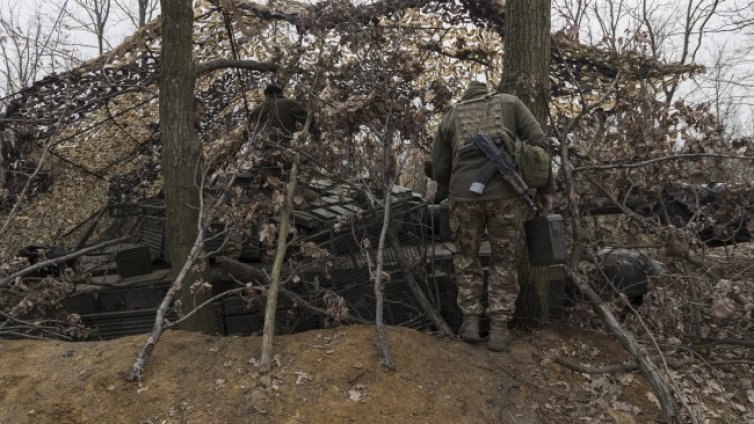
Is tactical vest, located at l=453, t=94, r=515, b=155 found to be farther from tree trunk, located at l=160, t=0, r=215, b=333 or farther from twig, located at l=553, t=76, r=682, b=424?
tree trunk, located at l=160, t=0, r=215, b=333

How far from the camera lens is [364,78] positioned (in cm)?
507

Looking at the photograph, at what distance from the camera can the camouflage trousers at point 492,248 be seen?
3.94 metres

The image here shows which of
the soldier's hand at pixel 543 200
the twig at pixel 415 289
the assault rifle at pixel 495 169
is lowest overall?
the twig at pixel 415 289

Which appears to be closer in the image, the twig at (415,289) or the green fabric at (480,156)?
the green fabric at (480,156)

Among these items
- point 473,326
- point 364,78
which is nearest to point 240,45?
point 364,78

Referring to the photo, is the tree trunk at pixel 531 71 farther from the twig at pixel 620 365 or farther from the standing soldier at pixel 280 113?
the standing soldier at pixel 280 113

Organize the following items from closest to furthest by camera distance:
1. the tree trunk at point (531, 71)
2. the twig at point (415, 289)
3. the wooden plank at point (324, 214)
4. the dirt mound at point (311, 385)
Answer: the dirt mound at point (311, 385), the twig at point (415, 289), the tree trunk at point (531, 71), the wooden plank at point (324, 214)

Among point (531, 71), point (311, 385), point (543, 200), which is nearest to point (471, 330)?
point (543, 200)

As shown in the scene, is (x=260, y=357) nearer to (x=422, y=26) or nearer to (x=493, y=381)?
(x=493, y=381)

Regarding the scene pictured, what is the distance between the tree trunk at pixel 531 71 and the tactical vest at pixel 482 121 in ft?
2.25

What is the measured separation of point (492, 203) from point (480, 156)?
0.38 m

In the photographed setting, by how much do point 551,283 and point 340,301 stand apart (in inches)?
88.4

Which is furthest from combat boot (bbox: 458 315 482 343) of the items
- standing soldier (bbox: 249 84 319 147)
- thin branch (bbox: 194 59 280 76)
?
thin branch (bbox: 194 59 280 76)

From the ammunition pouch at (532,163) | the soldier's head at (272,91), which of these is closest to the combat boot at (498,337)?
the ammunition pouch at (532,163)
